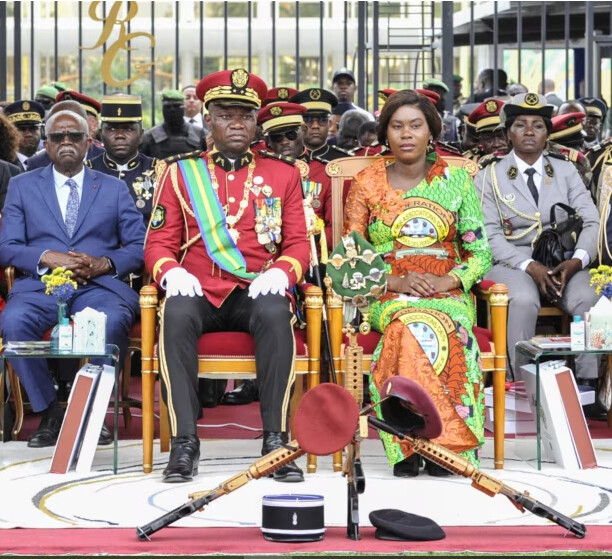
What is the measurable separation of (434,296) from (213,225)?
1.06m

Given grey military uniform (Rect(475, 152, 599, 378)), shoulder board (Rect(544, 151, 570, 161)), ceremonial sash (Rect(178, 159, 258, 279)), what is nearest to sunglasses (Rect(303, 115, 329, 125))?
grey military uniform (Rect(475, 152, 599, 378))

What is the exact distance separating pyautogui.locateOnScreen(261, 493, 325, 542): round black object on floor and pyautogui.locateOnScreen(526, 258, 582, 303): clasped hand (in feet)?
9.72

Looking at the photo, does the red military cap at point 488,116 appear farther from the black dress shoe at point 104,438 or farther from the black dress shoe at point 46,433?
the black dress shoe at point 46,433

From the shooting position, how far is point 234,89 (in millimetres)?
6336

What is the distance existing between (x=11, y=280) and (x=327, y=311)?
1755 mm

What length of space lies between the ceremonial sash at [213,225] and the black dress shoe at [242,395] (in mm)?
1832

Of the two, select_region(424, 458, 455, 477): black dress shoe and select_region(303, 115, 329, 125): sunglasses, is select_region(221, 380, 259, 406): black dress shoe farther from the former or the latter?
select_region(424, 458, 455, 477): black dress shoe

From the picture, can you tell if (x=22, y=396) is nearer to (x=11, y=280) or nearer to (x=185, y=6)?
(x=11, y=280)

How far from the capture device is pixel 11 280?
707cm

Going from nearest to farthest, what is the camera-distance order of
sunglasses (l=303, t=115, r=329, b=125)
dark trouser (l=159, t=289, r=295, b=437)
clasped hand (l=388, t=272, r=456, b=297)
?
1. dark trouser (l=159, t=289, r=295, b=437)
2. clasped hand (l=388, t=272, r=456, b=297)
3. sunglasses (l=303, t=115, r=329, b=125)

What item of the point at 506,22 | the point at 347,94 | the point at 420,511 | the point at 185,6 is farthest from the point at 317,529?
the point at 185,6

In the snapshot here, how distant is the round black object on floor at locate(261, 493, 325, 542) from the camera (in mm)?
4586

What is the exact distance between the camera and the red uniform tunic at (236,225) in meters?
6.39

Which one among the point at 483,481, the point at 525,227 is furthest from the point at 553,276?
the point at 483,481
